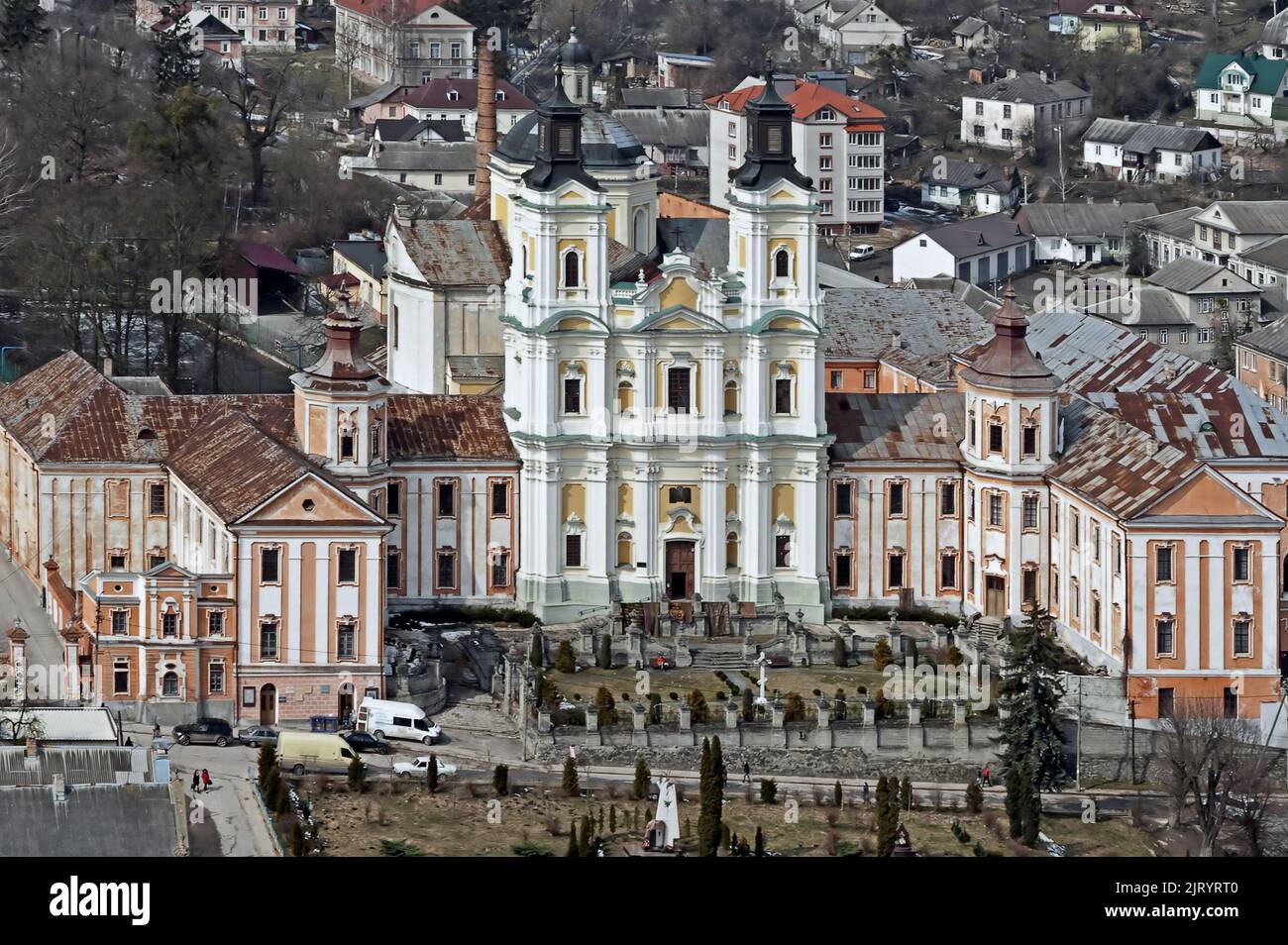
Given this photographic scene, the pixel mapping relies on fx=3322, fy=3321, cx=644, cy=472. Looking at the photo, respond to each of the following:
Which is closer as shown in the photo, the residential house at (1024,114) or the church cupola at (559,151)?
the church cupola at (559,151)

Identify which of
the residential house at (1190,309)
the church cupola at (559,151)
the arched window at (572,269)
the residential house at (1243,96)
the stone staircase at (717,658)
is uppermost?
the residential house at (1243,96)

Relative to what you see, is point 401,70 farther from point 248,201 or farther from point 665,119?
point 248,201

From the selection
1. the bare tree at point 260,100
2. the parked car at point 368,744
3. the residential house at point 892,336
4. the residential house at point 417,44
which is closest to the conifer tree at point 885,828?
the parked car at point 368,744

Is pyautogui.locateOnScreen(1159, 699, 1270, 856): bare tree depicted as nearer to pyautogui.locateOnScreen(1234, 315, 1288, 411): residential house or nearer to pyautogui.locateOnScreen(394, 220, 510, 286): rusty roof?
pyautogui.locateOnScreen(394, 220, 510, 286): rusty roof

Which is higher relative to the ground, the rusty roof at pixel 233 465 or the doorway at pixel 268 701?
the rusty roof at pixel 233 465

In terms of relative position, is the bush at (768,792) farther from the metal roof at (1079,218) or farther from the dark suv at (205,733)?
the metal roof at (1079,218)

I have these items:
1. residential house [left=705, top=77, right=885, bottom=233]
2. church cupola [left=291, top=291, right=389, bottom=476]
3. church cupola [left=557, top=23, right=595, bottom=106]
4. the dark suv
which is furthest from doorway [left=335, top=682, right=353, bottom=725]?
residential house [left=705, top=77, right=885, bottom=233]

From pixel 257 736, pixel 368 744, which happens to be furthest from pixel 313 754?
pixel 257 736
